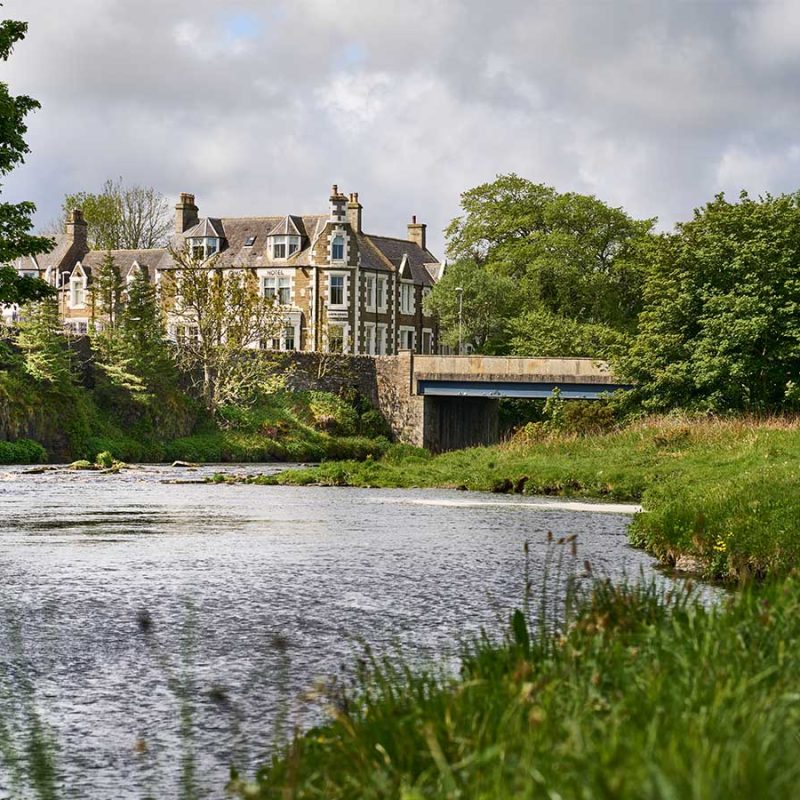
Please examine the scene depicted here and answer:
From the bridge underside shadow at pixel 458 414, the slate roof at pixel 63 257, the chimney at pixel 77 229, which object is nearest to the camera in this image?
the bridge underside shadow at pixel 458 414

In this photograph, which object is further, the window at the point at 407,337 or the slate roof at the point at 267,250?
the window at the point at 407,337

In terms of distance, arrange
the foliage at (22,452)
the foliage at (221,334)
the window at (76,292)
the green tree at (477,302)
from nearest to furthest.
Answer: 1. the foliage at (22,452)
2. the foliage at (221,334)
3. the green tree at (477,302)
4. the window at (76,292)

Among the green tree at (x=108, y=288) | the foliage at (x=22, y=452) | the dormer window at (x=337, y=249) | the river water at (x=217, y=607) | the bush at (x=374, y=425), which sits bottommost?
the river water at (x=217, y=607)

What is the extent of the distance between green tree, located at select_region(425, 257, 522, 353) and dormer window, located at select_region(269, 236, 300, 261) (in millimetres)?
10446

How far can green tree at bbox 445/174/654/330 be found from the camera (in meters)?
87.5

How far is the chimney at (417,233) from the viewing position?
104312 millimetres

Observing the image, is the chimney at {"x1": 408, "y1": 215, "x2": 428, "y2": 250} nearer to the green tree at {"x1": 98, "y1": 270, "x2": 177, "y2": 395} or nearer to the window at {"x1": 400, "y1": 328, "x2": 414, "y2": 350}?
the window at {"x1": 400, "y1": 328, "x2": 414, "y2": 350}

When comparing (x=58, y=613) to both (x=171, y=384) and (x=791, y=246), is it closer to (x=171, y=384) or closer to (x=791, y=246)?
A: (x=791, y=246)

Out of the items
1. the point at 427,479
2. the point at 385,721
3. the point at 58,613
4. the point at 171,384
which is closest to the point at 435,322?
the point at 171,384

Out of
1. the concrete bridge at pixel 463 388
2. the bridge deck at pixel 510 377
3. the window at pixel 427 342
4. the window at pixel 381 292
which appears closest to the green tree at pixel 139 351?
the concrete bridge at pixel 463 388

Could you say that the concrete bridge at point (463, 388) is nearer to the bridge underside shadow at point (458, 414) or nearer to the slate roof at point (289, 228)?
the bridge underside shadow at point (458, 414)

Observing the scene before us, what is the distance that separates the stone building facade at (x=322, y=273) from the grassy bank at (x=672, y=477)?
4119cm

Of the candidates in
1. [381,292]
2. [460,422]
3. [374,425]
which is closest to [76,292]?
[381,292]

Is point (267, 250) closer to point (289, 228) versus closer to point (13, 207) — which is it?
point (289, 228)
